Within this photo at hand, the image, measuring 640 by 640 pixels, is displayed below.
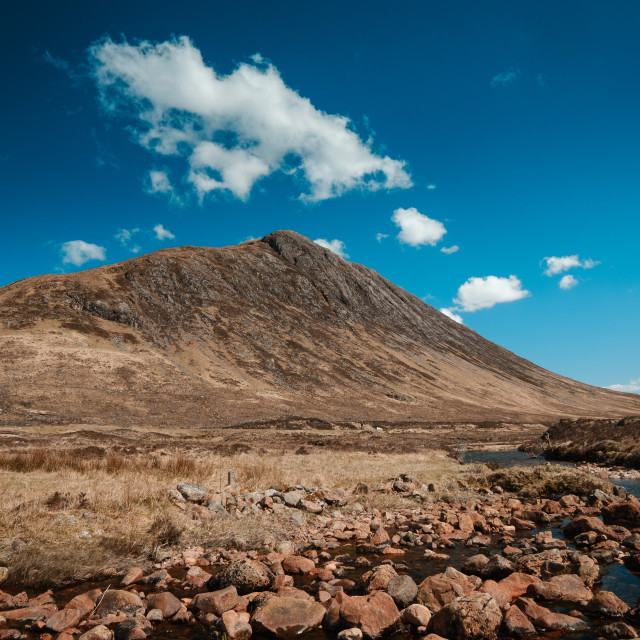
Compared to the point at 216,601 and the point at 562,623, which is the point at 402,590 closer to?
the point at 562,623

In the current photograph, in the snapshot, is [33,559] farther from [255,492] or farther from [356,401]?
[356,401]

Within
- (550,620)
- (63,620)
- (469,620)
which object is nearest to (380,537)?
(550,620)

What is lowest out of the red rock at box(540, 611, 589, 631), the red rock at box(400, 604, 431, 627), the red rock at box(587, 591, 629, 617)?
the red rock at box(400, 604, 431, 627)

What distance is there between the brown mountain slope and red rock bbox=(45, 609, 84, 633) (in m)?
62.4

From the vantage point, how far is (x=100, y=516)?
37.7 ft

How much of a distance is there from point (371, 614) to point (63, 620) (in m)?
5.10

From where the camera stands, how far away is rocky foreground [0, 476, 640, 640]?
6.80 metres

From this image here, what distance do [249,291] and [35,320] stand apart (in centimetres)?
7559

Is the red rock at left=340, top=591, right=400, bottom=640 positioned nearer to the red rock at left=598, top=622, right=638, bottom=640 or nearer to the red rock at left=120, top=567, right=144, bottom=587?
the red rock at left=598, top=622, right=638, bottom=640

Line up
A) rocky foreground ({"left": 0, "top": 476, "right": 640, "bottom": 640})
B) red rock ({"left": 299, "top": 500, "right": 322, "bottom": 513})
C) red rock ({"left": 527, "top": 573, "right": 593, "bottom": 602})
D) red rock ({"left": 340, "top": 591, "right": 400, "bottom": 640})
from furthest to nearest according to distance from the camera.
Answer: red rock ({"left": 299, "top": 500, "right": 322, "bottom": 513}), red rock ({"left": 527, "top": 573, "right": 593, "bottom": 602}), rocky foreground ({"left": 0, "top": 476, "right": 640, "bottom": 640}), red rock ({"left": 340, "top": 591, "right": 400, "bottom": 640})

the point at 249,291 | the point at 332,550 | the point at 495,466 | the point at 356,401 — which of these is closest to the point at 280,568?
the point at 332,550

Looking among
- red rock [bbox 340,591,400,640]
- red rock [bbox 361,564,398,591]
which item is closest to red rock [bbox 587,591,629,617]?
red rock [bbox 361,564,398,591]

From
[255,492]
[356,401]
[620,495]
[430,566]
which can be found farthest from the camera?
[356,401]

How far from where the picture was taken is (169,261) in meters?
155
